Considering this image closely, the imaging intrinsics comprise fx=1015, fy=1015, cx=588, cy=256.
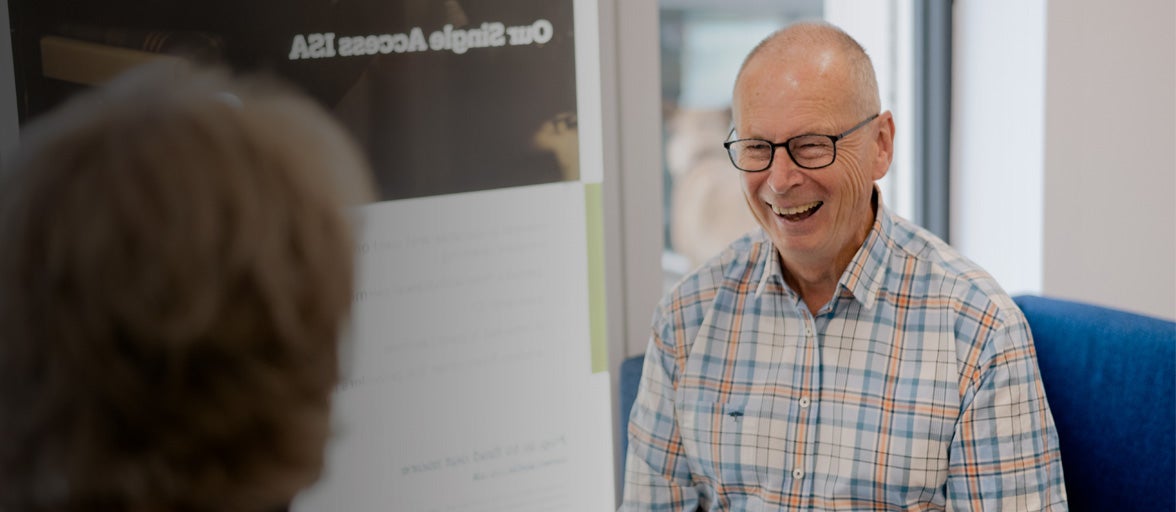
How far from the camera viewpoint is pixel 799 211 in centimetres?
176

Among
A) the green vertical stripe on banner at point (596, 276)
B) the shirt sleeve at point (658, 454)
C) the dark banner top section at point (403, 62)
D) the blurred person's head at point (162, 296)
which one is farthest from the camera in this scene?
the green vertical stripe on banner at point (596, 276)

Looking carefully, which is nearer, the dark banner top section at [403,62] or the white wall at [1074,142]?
the dark banner top section at [403,62]

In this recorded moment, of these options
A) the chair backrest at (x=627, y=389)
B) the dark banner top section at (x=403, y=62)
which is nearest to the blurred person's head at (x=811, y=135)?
the dark banner top section at (x=403, y=62)

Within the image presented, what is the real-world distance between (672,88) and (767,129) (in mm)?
1089

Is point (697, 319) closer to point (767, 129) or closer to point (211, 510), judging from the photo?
point (767, 129)

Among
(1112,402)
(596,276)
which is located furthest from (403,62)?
(1112,402)

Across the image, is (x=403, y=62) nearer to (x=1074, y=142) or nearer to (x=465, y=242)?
(x=465, y=242)

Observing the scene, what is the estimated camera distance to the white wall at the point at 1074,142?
2691 mm

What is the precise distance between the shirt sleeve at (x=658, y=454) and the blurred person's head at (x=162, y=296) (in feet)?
4.17

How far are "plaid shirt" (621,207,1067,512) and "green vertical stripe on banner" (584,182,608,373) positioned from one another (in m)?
0.15

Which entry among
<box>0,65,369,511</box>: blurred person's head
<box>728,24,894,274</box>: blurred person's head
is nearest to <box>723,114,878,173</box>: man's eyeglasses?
<box>728,24,894,274</box>: blurred person's head

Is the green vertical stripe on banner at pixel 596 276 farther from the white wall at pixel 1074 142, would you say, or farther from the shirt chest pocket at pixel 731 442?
the white wall at pixel 1074 142

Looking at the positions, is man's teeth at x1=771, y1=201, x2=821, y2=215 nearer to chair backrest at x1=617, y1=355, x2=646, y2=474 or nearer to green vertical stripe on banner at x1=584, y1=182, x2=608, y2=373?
green vertical stripe on banner at x1=584, y1=182, x2=608, y2=373

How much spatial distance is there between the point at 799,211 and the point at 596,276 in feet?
1.60
